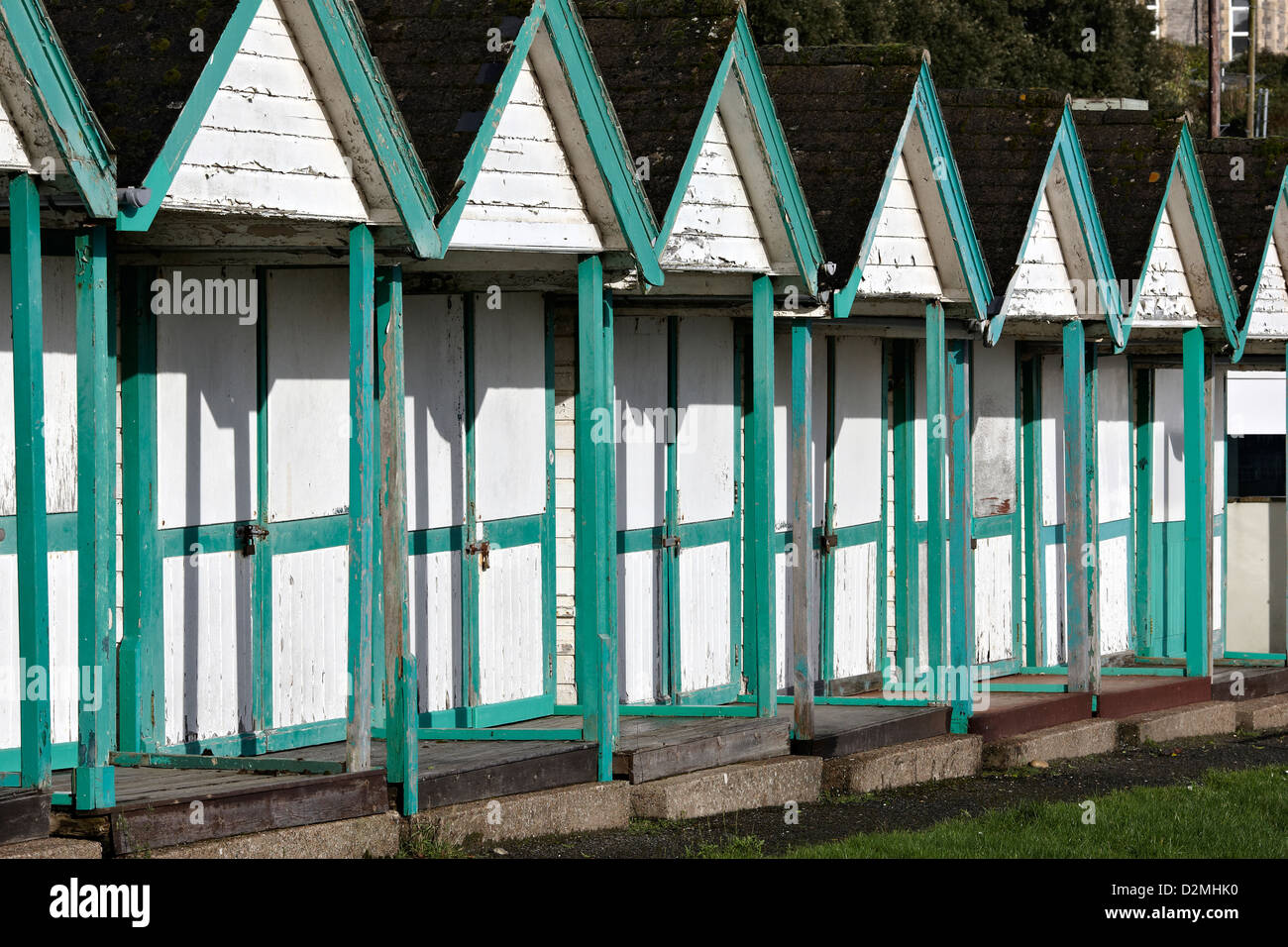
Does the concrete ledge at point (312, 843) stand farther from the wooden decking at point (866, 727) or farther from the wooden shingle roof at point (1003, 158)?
the wooden shingle roof at point (1003, 158)

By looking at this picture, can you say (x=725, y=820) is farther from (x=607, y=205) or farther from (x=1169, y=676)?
(x=1169, y=676)

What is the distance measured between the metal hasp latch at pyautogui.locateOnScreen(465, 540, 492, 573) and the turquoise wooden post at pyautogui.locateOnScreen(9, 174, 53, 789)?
3766 mm

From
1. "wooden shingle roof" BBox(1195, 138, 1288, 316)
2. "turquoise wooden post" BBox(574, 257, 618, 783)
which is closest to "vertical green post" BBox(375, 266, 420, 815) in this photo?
"turquoise wooden post" BBox(574, 257, 618, 783)

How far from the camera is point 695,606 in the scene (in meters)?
12.0

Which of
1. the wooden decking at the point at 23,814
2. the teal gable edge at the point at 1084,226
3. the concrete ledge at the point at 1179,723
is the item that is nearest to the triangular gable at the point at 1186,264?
the teal gable edge at the point at 1084,226

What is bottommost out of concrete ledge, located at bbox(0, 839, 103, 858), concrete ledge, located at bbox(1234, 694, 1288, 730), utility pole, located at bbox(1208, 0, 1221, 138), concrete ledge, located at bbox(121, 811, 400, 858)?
concrete ledge, located at bbox(1234, 694, 1288, 730)

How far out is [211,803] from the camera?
7211 millimetres

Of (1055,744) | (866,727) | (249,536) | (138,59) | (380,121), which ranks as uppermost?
(138,59)

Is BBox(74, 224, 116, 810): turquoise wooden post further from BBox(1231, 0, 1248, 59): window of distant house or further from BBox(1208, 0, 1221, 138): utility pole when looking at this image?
BBox(1231, 0, 1248, 59): window of distant house

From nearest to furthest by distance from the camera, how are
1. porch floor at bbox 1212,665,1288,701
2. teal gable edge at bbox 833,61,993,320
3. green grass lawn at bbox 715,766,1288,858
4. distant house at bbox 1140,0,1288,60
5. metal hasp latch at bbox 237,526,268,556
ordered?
metal hasp latch at bbox 237,526,268,556 → green grass lawn at bbox 715,766,1288,858 → teal gable edge at bbox 833,61,993,320 → porch floor at bbox 1212,665,1288,701 → distant house at bbox 1140,0,1288,60

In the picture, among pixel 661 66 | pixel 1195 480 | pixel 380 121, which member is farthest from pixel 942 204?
pixel 380 121

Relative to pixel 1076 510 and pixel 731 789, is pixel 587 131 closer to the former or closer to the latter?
pixel 731 789

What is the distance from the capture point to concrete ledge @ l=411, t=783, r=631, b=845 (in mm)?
8289

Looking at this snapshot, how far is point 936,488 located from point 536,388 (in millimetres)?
2555
